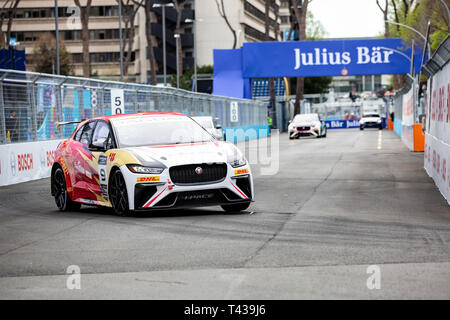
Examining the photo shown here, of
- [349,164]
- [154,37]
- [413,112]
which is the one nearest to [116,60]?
[154,37]

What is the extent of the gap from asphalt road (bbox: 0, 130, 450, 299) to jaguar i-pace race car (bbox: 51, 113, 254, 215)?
0.27 meters

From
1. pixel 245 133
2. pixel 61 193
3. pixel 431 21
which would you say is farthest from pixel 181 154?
pixel 431 21

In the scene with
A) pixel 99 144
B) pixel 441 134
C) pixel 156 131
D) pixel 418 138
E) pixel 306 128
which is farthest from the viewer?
pixel 306 128

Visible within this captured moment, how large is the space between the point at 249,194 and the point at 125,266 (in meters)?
4.56

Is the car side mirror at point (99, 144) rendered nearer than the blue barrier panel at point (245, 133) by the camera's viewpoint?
Yes

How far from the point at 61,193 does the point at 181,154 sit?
276 cm

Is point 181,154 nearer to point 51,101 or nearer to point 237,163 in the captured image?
point 237,163

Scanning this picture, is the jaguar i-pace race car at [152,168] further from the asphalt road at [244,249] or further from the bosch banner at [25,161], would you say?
the bosch banner at [25,161]

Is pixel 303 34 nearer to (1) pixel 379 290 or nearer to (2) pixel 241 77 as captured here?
(2) pixel 241 77

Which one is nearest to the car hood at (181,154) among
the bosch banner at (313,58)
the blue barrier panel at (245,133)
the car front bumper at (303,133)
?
the blue barrier panel at (245,133)

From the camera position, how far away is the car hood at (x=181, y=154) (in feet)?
39.1

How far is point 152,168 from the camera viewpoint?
11852mm

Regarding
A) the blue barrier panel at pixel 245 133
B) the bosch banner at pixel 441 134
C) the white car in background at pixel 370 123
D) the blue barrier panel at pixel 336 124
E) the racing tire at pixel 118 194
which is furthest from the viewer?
the blue barrier panel at pixel 336 124

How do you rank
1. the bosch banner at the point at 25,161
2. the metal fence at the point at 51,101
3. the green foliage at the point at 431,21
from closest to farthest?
1. the bosch banner at the point at 25,161
2. the metal fence at the point at 51,101
3. the green foliage at the point at 431,21
